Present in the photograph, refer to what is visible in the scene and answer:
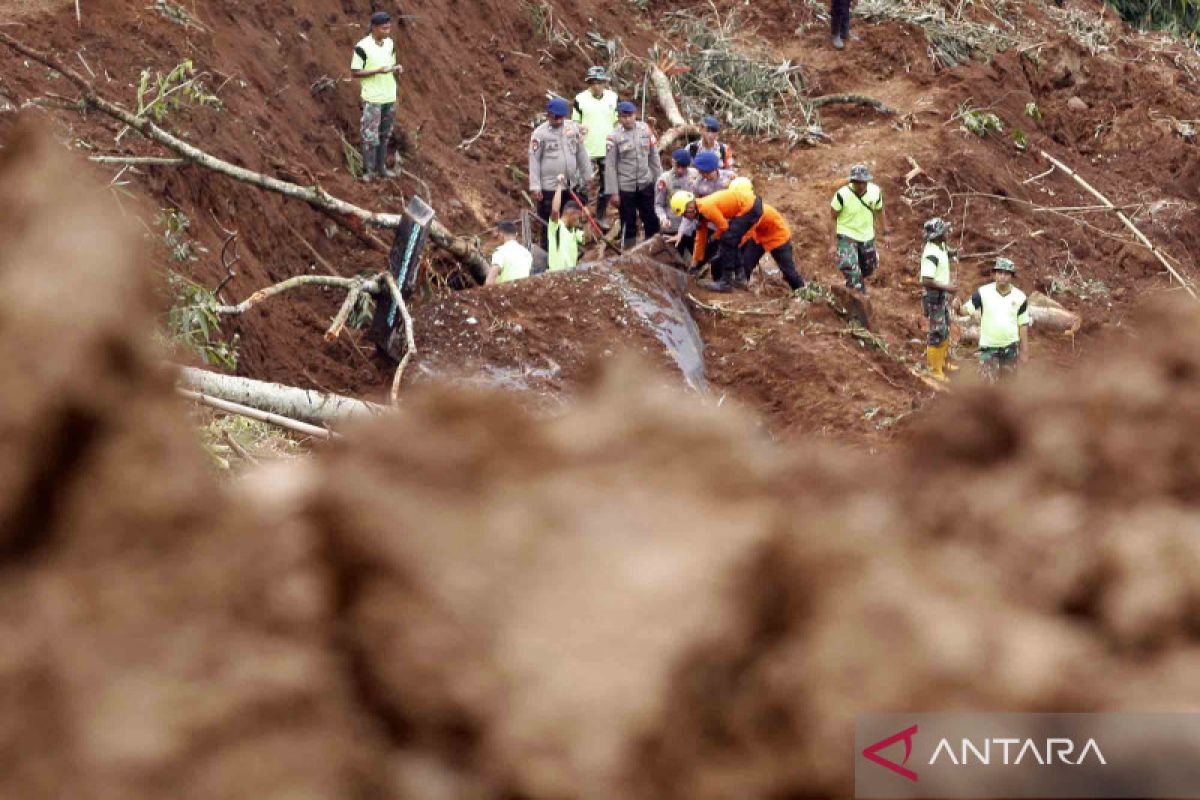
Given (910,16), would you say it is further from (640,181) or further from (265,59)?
(265,59)

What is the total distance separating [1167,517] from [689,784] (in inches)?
32.2

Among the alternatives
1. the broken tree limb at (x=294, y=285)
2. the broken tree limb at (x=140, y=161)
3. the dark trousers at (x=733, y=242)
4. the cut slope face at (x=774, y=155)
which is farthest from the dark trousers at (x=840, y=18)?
the broken tree limb at (x=140, y=161)

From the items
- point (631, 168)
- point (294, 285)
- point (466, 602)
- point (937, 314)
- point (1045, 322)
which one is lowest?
point (1045, 322)

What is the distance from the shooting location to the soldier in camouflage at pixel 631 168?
13.2 metres

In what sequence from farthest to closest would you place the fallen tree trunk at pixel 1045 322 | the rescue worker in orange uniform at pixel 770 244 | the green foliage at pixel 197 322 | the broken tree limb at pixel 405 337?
the fallen tree trunk at pixel 1045 322, the rescue worker in orange uniform at pixel 770 244, the broken tree limb at pixel 405 337, the green foliage at pixel 197 322

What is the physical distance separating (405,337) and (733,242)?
343 cm

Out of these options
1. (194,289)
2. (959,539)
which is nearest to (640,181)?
(194,289)

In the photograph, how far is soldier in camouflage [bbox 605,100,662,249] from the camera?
13.2m

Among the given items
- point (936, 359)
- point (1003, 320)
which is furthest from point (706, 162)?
point (1003, 320)

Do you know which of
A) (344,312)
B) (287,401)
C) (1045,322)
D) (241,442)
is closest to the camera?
(241,442)

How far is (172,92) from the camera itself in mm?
10461

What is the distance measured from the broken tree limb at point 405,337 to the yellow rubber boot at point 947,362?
4916 millimetres

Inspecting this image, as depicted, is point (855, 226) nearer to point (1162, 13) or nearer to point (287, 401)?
point (287, 401)

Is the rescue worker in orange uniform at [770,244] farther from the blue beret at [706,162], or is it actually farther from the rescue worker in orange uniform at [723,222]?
the blue beret at [706,162]
